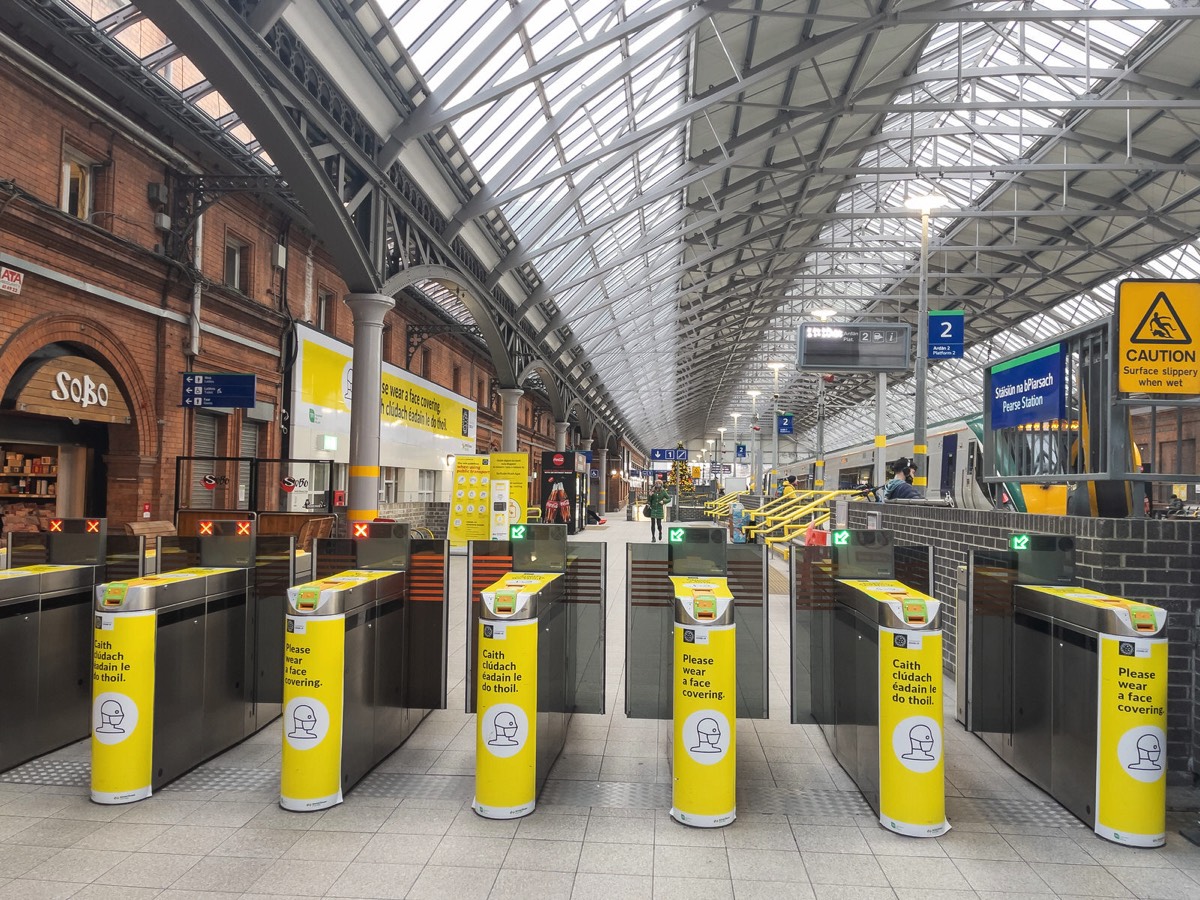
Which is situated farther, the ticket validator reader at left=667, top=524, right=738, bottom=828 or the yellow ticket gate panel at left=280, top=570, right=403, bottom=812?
the yellow ticket gate panel at left=280, top=570, right=403, bottom=812

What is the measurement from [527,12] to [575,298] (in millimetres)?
15682

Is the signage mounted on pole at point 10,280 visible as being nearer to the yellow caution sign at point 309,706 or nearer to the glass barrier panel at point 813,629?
the yellow caution sign at point 309,706

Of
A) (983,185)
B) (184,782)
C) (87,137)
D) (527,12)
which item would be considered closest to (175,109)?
(87,137)

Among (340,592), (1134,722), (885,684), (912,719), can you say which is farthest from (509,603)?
(1134,722)

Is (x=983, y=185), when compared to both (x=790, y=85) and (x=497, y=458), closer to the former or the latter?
(x=790, y=85)

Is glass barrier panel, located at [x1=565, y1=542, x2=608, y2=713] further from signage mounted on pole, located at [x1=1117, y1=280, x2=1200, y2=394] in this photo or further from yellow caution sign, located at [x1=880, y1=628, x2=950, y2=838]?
signage mounted on pole, located at [x1=1117, y1=280, x2=1200, y2=394]

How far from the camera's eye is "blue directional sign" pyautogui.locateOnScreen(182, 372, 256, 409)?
11.7m

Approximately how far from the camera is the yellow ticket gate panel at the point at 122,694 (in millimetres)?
4168

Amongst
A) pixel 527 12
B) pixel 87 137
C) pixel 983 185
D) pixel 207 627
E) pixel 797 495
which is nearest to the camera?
pixel 207 627

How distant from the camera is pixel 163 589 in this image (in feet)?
14.5

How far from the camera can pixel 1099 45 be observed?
51.1ft

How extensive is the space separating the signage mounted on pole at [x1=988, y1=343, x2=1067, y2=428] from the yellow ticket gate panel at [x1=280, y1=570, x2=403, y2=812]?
5161mm

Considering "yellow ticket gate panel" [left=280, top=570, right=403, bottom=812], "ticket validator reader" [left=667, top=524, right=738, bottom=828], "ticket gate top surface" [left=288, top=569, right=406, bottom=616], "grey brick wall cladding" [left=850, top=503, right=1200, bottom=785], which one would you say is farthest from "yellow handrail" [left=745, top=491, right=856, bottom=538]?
"yellow ticket gate panel" [left=280, top=570, right=403, bottom=812]

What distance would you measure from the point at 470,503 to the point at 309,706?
14124 mm
